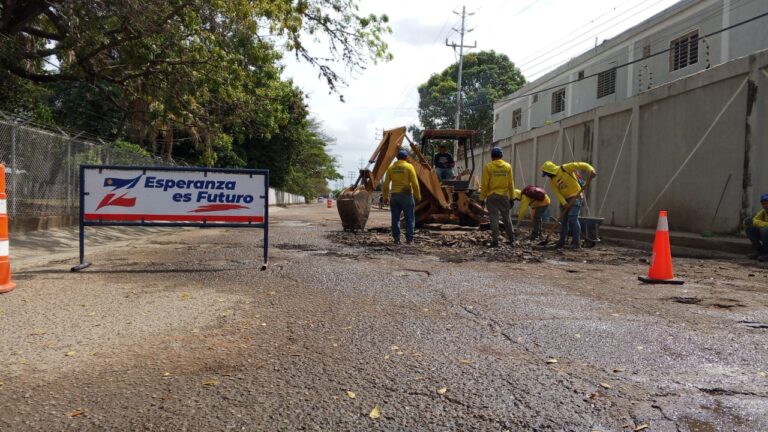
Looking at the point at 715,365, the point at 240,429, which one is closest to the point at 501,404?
the point at 240,429

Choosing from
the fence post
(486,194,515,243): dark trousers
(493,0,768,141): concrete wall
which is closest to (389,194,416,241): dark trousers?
(486,194,515,243): dark trousers

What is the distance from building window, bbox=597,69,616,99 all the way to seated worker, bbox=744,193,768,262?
1719cm

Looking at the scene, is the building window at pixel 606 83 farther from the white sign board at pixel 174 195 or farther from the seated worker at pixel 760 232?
the white sign board at pixel 174 195

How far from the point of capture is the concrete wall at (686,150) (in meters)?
9.30

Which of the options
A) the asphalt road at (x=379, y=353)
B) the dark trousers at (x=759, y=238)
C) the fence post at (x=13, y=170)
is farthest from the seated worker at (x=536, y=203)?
the fence post at (x=13, y=170)

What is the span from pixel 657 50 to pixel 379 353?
21.5 m

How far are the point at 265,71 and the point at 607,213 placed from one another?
33.8ft

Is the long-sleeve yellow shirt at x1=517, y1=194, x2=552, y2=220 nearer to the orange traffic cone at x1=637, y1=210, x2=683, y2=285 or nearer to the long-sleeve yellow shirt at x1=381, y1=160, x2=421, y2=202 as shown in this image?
Answer: the long-sleeve yellow shirt at x1=381, y1=160, x2=421, y2=202

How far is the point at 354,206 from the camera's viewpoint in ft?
38.0

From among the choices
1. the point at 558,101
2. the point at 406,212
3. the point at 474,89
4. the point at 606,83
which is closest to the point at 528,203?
the point at 406,212

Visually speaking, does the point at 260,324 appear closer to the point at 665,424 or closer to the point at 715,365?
the point at 665,424

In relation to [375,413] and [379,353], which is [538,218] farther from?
[375,413]

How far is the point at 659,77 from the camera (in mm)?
20328

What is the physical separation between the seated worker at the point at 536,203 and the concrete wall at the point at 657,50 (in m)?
6.10
